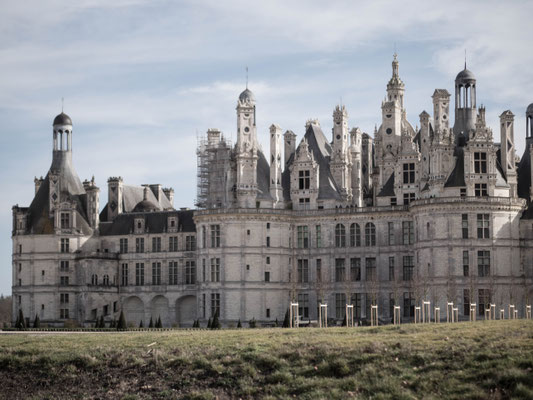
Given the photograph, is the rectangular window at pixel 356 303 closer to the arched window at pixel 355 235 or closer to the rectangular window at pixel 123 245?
the arched window at pixel 355 235

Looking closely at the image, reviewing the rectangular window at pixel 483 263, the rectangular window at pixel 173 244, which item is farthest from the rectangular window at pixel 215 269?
the rectangular window at pixel 483 263

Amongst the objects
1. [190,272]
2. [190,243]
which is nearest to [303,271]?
[190,272]

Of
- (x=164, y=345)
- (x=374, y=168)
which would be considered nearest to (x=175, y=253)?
(x=374, y=168)

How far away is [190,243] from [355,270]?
743 inches

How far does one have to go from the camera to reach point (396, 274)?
9181 cm

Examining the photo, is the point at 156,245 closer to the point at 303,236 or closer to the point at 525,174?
the point at 303,236

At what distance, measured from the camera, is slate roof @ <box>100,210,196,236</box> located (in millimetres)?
106000

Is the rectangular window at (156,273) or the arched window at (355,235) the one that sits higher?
the arched window at (355,235)

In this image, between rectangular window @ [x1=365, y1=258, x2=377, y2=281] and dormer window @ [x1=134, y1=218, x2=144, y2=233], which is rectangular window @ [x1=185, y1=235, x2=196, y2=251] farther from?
rectangular window @ [x1=365, y1=258, x2=377, y2=281]

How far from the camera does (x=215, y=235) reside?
95.2 meters

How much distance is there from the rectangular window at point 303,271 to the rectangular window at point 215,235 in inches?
308

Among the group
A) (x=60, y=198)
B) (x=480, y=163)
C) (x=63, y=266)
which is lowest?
(x=63, y=266)

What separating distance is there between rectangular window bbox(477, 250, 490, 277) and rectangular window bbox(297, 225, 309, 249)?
54.7ft

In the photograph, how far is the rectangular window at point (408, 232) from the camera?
302 ft
